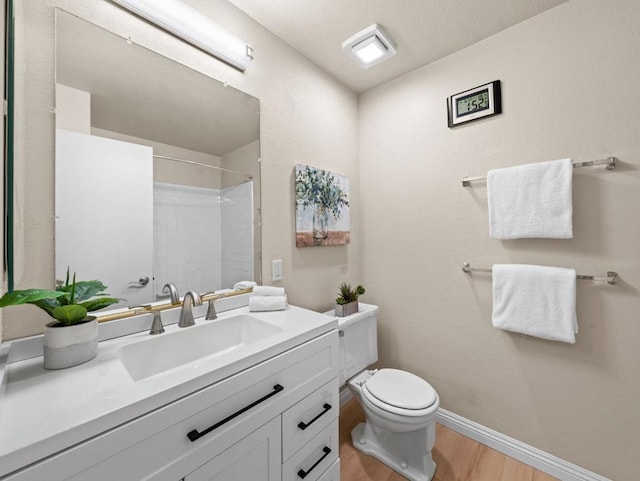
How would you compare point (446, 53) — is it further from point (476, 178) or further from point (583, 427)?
point (583, 427)

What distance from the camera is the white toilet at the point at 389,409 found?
1310 mm

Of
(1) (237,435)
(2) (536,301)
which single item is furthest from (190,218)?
(2) (536,301)

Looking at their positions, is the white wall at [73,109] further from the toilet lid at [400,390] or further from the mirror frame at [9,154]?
the toilet lid at [400,390]

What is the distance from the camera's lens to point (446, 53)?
5.60 ft

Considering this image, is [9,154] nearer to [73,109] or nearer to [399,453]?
[73,109]

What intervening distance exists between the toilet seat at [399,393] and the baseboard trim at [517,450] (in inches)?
19.6

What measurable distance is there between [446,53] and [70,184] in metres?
2.10

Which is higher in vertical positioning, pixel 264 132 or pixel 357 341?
pixel 264 132

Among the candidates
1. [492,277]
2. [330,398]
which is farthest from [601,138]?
[330,398]

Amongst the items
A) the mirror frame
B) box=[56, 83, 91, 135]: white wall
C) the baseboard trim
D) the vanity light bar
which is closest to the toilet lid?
the baseboard trim

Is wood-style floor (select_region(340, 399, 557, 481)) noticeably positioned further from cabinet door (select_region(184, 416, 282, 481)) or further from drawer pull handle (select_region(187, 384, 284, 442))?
drawer pull handle (select_region(187, 384, 284, 442))

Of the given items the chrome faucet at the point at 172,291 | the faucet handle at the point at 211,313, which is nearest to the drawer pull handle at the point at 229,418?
the faucet handle at the point at 211,313

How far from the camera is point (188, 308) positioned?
111 cm

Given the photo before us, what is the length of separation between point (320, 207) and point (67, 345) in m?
1.36
